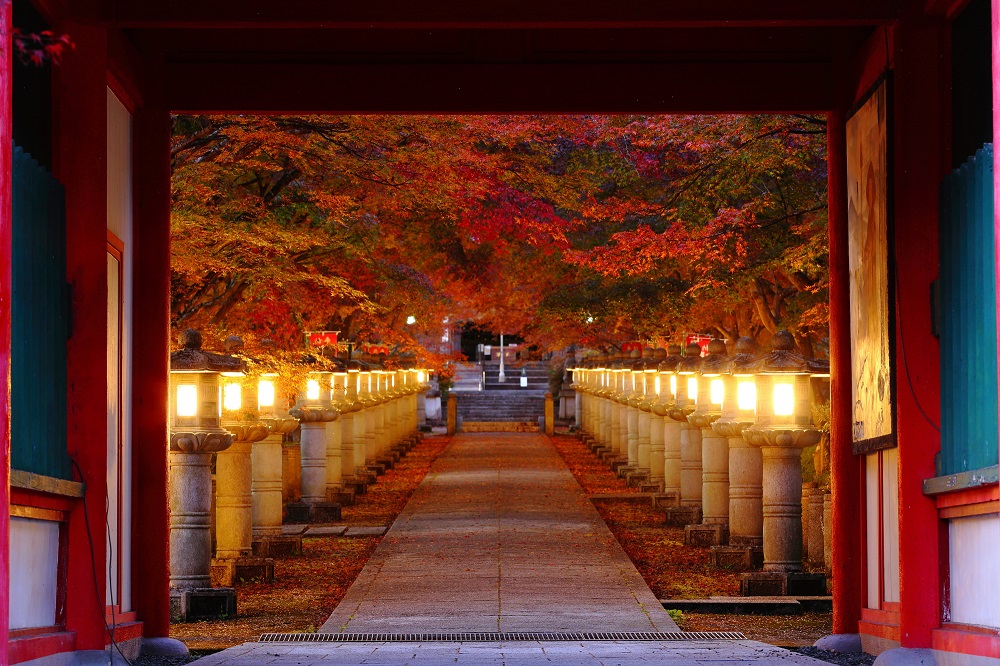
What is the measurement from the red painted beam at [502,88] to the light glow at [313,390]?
13399mm

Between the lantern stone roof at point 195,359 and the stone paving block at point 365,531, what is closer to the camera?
the lantern stone roof at point 195,359

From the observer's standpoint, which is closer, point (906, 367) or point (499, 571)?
point (906, 367)

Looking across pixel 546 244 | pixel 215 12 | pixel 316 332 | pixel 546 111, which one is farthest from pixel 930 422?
pixel 316 332

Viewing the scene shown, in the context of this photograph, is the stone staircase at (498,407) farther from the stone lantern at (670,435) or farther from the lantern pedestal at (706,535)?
the lantern pedestal at (706,535)

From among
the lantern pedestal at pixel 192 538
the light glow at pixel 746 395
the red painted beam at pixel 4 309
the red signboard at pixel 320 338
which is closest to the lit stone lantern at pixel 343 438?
the red signboard at pixel 320 338

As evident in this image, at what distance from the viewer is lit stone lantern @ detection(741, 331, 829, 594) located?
51.0 feet

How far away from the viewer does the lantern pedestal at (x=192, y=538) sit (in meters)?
14.3

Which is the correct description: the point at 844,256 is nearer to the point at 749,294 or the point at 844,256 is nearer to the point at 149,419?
the point at 149,419

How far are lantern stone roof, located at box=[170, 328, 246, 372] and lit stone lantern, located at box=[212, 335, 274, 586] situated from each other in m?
2.64

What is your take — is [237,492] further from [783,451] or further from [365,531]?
[783,451]

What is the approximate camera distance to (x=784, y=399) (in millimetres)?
15734

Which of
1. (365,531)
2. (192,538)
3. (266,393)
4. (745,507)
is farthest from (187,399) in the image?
(365,531)

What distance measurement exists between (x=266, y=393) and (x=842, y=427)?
997 cm

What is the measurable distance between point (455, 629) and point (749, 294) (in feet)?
48.5
